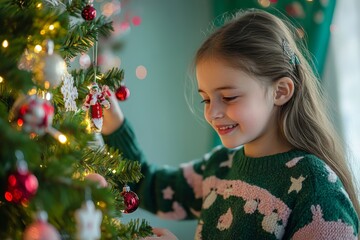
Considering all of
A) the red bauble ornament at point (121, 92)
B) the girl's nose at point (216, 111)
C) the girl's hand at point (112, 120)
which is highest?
the red bauble ornament at point (121, 92)

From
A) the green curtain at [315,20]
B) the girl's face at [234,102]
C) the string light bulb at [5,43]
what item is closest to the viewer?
the string light bulb at [5,43]

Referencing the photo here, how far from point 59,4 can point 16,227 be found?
394 mm

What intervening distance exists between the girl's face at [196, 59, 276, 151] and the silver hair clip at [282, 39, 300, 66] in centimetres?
10

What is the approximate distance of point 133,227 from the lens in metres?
0.78

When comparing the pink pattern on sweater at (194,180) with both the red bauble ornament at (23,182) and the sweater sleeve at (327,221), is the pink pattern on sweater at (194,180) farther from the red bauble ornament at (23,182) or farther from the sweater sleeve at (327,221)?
the red bauble ornament at (23,182)

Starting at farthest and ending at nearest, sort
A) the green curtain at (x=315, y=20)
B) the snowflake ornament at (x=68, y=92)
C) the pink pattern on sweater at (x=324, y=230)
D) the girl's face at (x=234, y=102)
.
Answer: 1. the green curtain at (x=315, y=20)
2. the girl's face at (x=234, y=102)
3. the pink pattern on sweater at (x=324, y=230)
4. the snowflake ornament at (x=68, y=92)

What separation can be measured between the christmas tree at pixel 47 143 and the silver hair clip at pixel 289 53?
1.56ft

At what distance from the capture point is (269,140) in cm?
114

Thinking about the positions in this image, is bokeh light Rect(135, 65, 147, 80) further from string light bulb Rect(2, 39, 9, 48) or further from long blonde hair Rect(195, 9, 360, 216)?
string light bulb Rect(2, 39, 9, 48)

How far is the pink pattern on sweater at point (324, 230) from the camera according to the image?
0.94 m

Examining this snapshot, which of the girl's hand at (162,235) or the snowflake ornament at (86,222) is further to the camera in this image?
the girl's hand at (162,235)

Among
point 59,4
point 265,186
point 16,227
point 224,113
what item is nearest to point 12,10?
point 59,4

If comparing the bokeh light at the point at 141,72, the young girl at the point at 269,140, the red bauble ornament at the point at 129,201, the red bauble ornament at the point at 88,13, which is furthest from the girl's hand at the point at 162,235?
the bokeh light at the point at 141,72

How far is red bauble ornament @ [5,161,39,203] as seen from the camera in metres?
0.54
